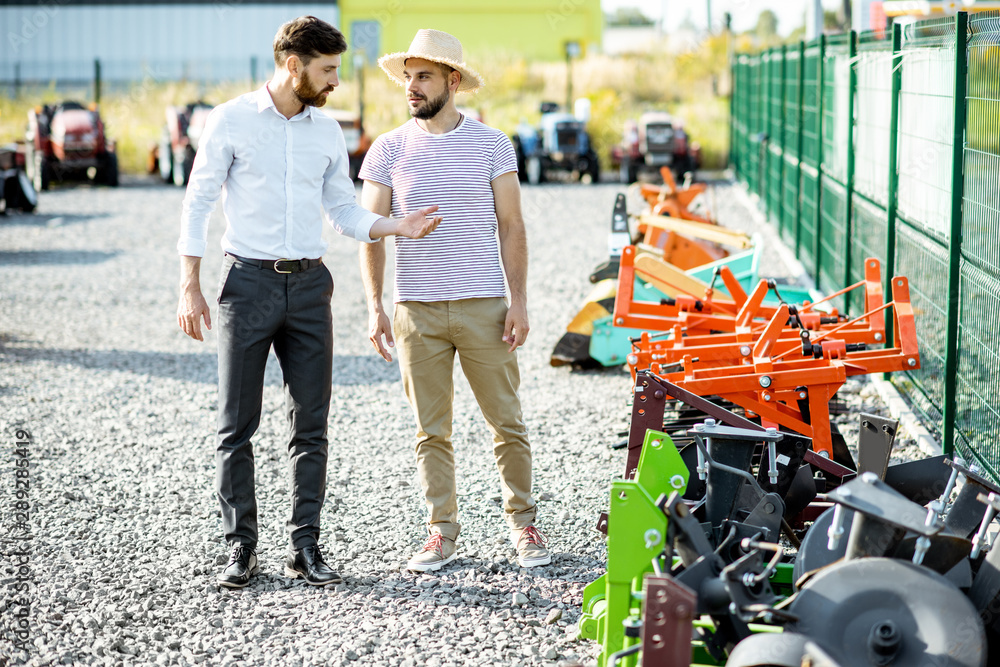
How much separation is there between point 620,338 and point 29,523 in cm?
360

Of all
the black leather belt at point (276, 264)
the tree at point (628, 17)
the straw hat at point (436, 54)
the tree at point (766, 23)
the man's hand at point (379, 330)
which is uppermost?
the tree at point (628, 17)

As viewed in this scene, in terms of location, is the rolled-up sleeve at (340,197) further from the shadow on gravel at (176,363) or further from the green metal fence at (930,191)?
the shadow on gravel at (176,363)

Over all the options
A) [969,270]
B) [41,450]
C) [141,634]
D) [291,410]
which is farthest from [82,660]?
[969,270]

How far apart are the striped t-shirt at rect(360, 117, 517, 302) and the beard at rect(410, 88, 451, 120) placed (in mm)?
74

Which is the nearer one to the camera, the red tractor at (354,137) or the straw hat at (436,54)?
the straw hat at (436,54)

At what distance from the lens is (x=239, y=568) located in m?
3.77

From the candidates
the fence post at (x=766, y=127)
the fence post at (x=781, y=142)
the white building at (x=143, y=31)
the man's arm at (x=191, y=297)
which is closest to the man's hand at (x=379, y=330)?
the man's arm at (x=191, y=297)

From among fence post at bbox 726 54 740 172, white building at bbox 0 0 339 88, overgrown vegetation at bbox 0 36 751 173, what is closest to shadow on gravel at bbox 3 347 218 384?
fence post at bbox 726 54 740 172

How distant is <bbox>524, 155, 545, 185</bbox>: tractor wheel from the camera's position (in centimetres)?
1995

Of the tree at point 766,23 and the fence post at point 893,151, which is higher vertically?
the tree at point 766,23

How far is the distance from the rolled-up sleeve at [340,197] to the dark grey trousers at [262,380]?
19 centimetres

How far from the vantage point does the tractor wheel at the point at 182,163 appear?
20016 mm

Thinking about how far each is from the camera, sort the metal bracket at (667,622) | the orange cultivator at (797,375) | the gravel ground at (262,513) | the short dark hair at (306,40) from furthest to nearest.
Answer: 1. the orange cultivator at (797,375)
2. the short dark hair at (306,40)
3. the gravel ground at (262,513)
4. the metal bracket at (667,622)

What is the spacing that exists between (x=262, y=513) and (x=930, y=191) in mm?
3634
